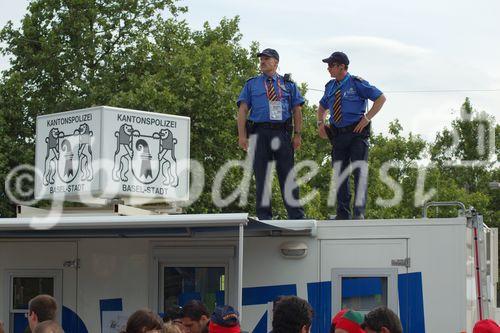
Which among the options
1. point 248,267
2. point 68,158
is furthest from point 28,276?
point 248,267

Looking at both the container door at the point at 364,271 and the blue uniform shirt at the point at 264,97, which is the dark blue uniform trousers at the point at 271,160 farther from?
the container door at the point at 364,271

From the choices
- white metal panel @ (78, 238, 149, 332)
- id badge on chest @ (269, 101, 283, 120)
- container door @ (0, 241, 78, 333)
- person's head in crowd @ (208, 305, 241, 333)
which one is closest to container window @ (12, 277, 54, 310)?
container door @ (0, 241, 78, 333)

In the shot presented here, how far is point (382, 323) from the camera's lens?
5.50 metres

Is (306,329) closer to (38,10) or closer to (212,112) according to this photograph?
(212,112)

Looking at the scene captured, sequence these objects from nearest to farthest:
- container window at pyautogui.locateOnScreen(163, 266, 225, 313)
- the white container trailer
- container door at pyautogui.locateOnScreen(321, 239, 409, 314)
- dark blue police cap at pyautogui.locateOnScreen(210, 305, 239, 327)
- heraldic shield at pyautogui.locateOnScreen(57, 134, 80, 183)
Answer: dark blue police cap at pyautogui.locateOnScreen(210, 305, 239, 327), the white container trailer, container door at pyautogui.locateOnScreen(321, 239, 409, 314), container window at pyautogui.locateOnScreen(163, 266, 225, 313), heraldic shield at pyautogui.locateOnScreen(57, 134, 80, 183)

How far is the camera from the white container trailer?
887 cm

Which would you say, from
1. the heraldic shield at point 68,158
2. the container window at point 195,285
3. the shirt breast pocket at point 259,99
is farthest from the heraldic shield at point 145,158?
the container window at point 195,285

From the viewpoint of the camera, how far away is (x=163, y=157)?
11.3m

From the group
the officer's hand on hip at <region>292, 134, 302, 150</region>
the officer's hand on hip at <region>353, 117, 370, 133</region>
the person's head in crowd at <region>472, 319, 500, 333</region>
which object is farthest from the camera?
the officer's hand on hip at <region>292, 134, 302, 150</region>

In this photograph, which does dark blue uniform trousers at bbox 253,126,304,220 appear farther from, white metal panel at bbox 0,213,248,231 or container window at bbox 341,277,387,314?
white metal panel at bbox 0,213,248,231

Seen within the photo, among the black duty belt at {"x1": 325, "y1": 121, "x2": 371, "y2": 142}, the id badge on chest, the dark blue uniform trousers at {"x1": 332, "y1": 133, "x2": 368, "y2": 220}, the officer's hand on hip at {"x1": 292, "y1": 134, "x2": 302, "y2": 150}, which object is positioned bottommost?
the dark blue uniform trousers at {"x1": 332, "y1": 133, "x2": 368, "y2": 220}

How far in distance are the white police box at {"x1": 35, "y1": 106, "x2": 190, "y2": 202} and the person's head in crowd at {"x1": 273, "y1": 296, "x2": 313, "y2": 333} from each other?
17.8ft

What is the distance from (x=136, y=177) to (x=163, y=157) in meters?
0.51

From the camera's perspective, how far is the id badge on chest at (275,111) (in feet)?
33.8
